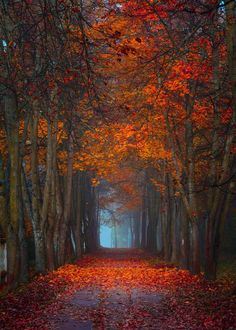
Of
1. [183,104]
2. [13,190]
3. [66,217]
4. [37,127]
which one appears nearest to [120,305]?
[13,190]

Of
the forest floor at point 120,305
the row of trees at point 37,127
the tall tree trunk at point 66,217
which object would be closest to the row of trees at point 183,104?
the tall tree trunk at point 66,217

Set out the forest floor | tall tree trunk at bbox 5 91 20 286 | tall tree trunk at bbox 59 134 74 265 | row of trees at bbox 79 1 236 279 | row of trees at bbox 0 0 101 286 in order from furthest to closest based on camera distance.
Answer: tall tree trunk at bbox 59 134 74 265 < tall tree trunk at bbox 5 91 20 286 < row of trees at bbox 79 1 236 279 < the forest floor < row of trees at bbox 0 0 101 286

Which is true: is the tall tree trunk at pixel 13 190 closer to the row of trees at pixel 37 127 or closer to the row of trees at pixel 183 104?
the row of trees at pixel 37 127

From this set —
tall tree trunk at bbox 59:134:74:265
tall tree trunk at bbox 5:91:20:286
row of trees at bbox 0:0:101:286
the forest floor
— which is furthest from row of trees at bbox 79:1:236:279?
tall tree trunk at bbox 5:91:20:286

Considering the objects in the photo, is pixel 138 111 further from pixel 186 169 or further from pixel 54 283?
pixel 54 283

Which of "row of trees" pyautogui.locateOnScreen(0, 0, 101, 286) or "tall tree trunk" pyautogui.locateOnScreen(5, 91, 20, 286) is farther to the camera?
"tall tree trunk" pyautogui.locateOnScreen(5, 91, 20, 286)

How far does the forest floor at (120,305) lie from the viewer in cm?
1045

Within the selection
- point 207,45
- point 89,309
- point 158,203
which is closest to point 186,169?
point 207,45

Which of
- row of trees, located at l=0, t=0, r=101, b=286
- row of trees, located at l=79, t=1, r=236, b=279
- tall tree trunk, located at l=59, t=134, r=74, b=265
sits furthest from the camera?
tall tree trunk, located at l=59, t=134, r=74, b=265

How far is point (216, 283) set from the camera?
1669cm

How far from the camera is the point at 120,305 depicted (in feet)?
42.7

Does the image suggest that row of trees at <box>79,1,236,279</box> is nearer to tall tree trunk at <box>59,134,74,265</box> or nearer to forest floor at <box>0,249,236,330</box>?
tall tree trunk at <box>59,134,74,265</box>

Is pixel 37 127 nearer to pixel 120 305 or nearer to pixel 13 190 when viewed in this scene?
pixel 13 190

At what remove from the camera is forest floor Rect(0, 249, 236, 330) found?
10.4 metres
